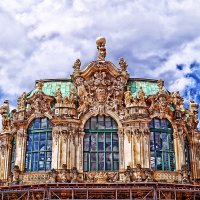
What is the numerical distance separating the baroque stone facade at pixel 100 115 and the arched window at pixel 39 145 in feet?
1.07

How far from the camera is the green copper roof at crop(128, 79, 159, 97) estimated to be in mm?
36050

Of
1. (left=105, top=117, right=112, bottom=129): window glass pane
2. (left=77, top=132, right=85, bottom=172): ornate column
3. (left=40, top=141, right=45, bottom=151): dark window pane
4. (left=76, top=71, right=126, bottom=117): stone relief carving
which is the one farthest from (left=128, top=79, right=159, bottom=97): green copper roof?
(left=40, top=141, right=45, bottom=151): dark window pane

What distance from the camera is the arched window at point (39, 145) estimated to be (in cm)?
3300

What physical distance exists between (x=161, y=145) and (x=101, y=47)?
9443mm

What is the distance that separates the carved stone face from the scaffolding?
7.15 meters

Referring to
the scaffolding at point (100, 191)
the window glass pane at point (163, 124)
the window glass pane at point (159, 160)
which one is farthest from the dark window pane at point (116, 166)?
the window glass pane at point (163, 124)

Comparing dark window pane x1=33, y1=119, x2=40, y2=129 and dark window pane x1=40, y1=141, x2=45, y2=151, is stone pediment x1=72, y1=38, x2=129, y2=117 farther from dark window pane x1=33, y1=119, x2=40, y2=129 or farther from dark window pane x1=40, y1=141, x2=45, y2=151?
dark window pane x1=40, y1=141, x2=45, y2=151

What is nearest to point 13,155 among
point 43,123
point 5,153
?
point 5,153

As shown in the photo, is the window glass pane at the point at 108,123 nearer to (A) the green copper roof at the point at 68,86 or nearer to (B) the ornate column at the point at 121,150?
(B) the ornate column at the point at 121,150

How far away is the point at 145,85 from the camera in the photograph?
36.7m

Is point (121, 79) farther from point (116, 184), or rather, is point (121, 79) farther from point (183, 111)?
point (116, 184)

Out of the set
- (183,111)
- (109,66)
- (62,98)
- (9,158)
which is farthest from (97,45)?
(9,158)

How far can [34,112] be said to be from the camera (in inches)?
1356

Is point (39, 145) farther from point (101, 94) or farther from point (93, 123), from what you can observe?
point (101, 94)
